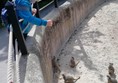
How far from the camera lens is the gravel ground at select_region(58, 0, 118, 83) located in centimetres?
563

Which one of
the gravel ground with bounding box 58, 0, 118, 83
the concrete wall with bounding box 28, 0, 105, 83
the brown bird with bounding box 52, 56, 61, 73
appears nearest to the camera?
the concrete wall with bounding box 28, 0, 105, 83

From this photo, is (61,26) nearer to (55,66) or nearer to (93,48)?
(93,48)

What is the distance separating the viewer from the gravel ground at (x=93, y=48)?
563 cm

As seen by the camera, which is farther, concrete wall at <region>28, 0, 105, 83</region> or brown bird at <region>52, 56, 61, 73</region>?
brown bird at <region>52, 56, 61, 73</region>

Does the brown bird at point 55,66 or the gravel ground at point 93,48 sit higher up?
the brown bird at point 55,66

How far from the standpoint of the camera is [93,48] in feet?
22.1

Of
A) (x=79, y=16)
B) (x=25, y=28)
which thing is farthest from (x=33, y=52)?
(x=79, y=16)

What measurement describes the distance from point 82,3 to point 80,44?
6.43ft

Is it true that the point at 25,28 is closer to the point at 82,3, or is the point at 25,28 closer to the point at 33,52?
the point at 33,52

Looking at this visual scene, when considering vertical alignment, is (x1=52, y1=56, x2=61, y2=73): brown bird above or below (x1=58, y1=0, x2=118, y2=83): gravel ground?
above

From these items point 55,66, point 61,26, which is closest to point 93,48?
point 61,26

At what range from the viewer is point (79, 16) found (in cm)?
832

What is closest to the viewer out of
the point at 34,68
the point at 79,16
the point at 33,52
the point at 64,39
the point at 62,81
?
the point at 34,68

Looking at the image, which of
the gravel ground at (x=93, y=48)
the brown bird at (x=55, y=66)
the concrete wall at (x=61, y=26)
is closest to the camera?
the concrete wall at (x=61, y=26)
